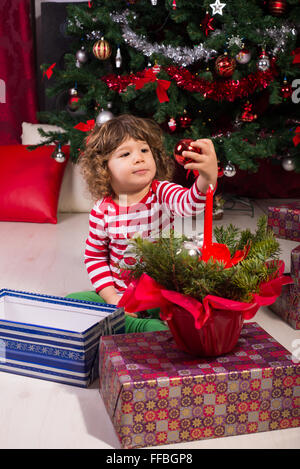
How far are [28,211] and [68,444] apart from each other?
1460mm

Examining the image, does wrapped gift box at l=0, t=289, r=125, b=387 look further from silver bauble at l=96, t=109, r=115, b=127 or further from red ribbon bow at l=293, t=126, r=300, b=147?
red ribbon bow at l=293, t=126, r=300, b=147

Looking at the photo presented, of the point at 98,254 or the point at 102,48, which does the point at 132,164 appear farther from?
the point at 102,48

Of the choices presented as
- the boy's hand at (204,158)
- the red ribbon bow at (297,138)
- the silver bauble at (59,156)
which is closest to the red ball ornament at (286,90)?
the red ribbon bow at (297,138)

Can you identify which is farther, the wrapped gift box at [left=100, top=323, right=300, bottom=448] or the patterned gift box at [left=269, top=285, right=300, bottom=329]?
the patterned gift box at [left=269, top=285, right=300, bottom=329]

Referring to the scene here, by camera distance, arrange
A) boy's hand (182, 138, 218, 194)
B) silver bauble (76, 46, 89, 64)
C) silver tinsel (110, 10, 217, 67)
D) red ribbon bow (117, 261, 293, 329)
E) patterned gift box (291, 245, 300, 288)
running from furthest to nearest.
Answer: silver bauble (76, 46, 89, 64) → silver tinsel (110, 10, 217, 67) → patterned gift box (291, 245, 300, 288) → boy's hand (182, 138, 218, 194) → red ribbon bow (117, 261, 293, 329)

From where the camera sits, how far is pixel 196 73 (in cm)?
200

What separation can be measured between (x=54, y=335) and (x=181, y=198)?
1.39 ft

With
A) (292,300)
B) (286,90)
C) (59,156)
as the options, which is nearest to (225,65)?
(286,90)

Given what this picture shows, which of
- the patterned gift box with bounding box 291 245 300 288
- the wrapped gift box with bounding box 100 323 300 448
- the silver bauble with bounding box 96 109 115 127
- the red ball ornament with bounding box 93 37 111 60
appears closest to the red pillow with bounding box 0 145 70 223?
the silver bauble with bounding box 96 109 115 127

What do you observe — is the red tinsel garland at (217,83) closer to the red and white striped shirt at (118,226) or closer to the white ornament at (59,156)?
the white ornament at (59,156)

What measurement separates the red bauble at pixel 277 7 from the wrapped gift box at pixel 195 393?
143cm

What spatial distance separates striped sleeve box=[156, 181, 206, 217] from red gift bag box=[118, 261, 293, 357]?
322 millimetres

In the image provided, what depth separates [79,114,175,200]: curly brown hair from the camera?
126 cm

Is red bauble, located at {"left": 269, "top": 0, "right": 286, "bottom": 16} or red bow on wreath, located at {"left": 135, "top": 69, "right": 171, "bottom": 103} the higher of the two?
red bauble, located at {"left": 269, "top": 0, "right": 286, "bottom": 16}
